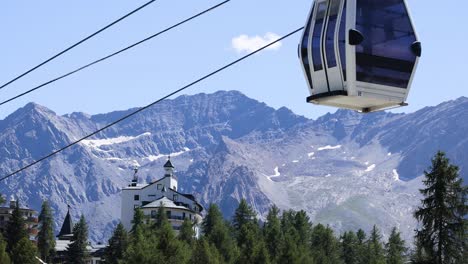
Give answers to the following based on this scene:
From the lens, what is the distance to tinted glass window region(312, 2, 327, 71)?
23.4 m

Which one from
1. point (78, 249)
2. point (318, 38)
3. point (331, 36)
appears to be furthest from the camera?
point (78, 249)

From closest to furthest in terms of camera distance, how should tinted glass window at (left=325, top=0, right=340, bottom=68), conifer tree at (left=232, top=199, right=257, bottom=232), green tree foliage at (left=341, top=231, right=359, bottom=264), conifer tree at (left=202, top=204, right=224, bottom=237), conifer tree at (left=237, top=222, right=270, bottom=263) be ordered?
tinted glass window at (left=325, top=0, right=340, bottom=68)
conifer tree at (left=237, top=222, right=270, bottom=263)
conifer tree at (left=202, top=204, right=224, bottom=237)
green tree foliage at (left=341, top=231, right=359, bottom=264)
conifer tree at (left=232, top=199, right=257, bottom=232)

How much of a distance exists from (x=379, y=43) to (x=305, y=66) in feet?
5.76

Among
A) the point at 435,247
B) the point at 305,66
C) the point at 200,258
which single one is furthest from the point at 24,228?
the point at 305,66

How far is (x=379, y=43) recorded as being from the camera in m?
23.2

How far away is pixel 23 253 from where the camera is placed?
141m

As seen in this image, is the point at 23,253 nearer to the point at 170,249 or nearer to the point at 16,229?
the point at 16,229

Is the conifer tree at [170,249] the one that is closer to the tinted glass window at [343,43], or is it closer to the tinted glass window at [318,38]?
the tinted glass window at [318,38]

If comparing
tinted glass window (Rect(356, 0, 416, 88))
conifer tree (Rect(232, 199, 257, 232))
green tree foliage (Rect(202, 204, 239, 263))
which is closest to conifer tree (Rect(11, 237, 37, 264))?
green tree foliage (Rect(202, 204, 239, 263))

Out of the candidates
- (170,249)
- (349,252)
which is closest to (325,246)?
(349,252)

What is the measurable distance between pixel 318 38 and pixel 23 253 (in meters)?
122

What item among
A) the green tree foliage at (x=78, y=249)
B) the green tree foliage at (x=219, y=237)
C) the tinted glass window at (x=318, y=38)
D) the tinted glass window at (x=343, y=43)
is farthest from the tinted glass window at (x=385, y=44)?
the green tree foliage at (x=78, y=249)

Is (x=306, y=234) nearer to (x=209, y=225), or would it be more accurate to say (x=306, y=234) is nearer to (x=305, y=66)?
(x=209, y=225)

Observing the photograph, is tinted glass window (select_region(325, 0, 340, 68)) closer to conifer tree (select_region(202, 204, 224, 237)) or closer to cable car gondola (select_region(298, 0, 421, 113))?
cable car gondola (select_region(298, 0, 421, 113))
